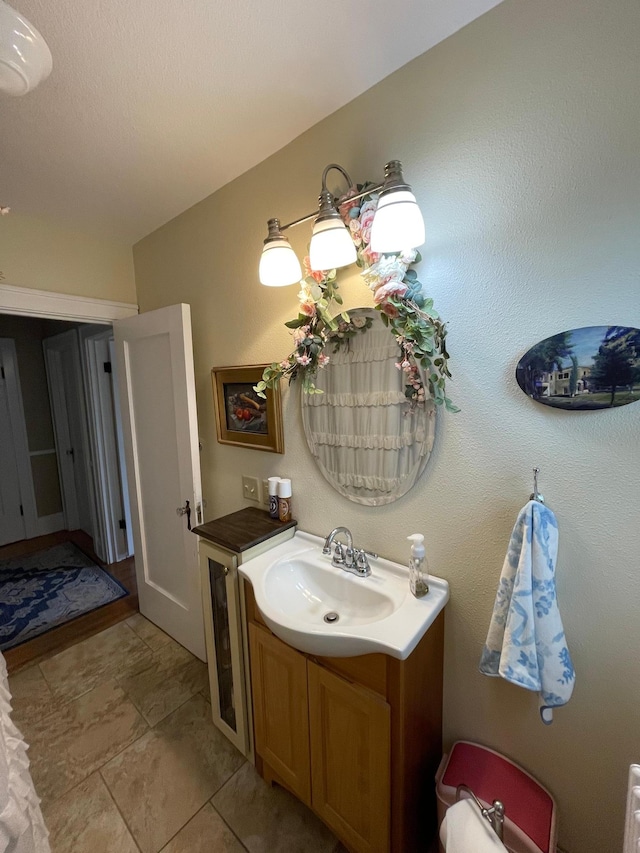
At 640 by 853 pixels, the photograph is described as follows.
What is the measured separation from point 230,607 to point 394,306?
1.23m

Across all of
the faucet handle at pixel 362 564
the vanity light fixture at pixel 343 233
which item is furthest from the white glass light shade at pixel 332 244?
the faucet handle at pixel 362 564

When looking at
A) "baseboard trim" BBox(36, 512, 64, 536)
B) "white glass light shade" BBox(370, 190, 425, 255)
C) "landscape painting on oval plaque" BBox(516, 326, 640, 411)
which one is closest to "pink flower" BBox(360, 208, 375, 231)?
"white glass light shade" BBox(370, 190, 425, 255)

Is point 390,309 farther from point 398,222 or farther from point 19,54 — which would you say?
point 19,54

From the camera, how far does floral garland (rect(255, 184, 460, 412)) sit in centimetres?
102

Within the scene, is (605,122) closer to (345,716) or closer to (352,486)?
(352,486)

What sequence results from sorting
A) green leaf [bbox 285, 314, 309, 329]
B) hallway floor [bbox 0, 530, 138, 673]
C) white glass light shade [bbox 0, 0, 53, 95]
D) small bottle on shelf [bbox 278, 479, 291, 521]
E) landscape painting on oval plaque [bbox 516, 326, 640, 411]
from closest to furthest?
white glass light shade [bbox 0, 0, 53, 95] → landscape painting on oval plaque [bbox 516, 326, 640, 411] → green leaf [bbox 285, 314, 309, 329] → small bottle on shelf [bbox 278, 479, 291, 521] → hallway floor [bbox 0, 530, 138, 673]

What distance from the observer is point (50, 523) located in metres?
3.68

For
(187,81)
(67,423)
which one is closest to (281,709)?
(187,81)

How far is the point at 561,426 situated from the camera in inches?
35.4

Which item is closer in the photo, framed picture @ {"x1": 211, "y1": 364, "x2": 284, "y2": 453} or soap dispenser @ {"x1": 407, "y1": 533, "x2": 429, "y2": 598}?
soap dispenser @ {"x1": 407, "y1": 533, "x2": 429, "y2": 598}

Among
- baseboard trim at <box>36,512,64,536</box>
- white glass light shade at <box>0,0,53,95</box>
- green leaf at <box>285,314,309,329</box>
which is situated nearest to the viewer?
white glass light shade at <box>0,0,53,95</box>

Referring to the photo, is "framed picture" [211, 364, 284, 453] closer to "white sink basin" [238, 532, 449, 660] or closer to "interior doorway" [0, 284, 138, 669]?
"white sink basin" [238, 532, 449, 660]

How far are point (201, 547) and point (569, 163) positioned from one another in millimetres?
1679

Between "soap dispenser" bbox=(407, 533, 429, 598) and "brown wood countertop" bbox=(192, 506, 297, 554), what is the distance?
1.90 feet
